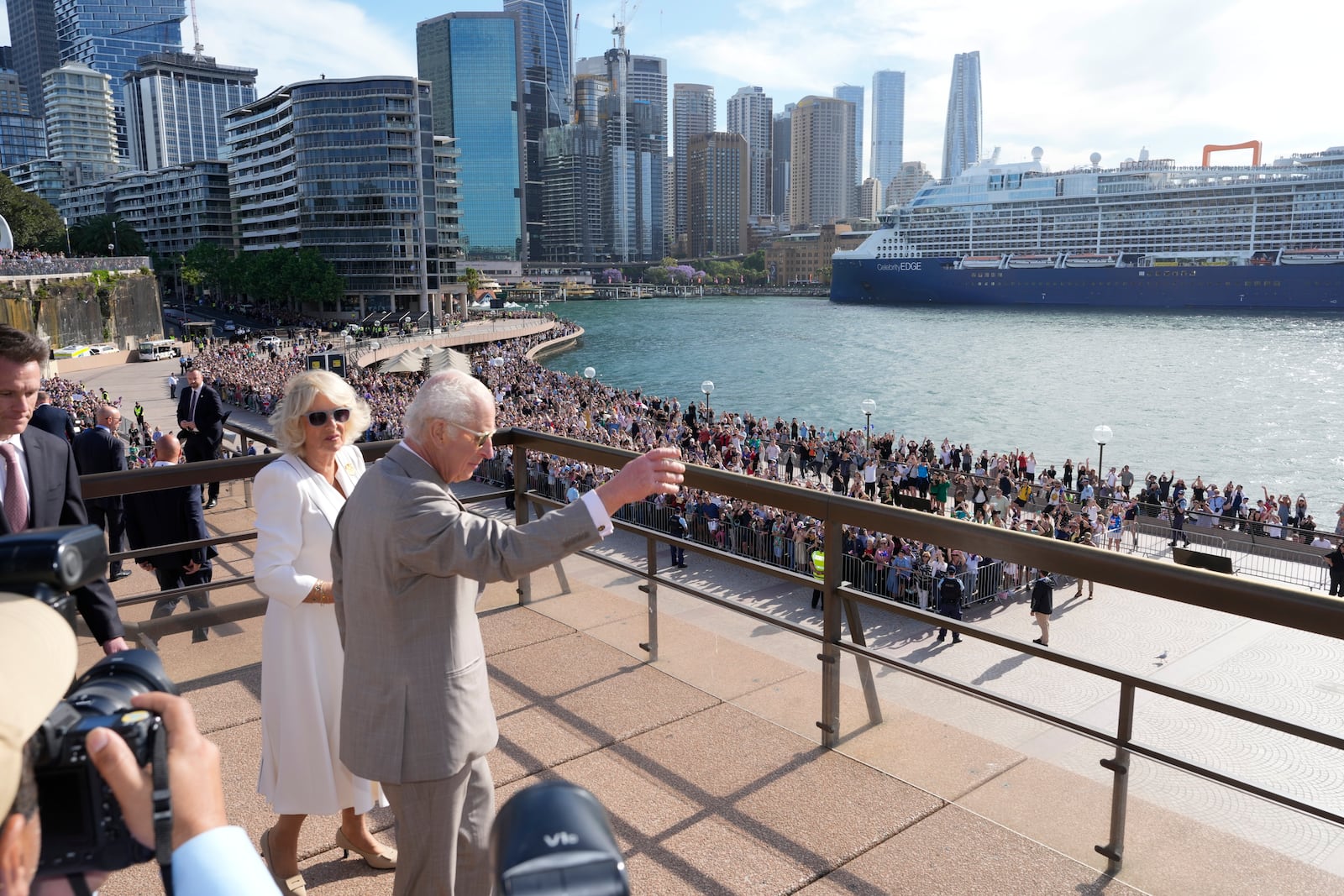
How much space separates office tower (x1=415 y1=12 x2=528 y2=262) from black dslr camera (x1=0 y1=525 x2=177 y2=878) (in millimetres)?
187725

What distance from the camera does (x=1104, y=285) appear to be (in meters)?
96.1

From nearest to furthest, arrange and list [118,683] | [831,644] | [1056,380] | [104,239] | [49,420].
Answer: [118,683]
[831,644]
[49,420]
[1056,380]
[104,239]

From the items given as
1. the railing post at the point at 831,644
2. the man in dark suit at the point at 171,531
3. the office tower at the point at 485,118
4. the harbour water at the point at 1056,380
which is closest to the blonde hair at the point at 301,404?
the railing post at the point at 831,644

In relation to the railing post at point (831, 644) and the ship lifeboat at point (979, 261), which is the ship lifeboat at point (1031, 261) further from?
the railing post at point (831, 644)

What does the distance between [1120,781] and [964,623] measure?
594mm

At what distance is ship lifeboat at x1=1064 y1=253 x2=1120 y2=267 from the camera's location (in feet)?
314

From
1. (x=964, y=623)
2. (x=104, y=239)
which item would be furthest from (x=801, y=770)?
(x=104, y=239)

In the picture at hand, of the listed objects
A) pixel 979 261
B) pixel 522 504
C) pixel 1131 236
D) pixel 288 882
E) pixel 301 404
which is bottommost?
pixel 288 882

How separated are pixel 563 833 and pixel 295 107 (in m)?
117

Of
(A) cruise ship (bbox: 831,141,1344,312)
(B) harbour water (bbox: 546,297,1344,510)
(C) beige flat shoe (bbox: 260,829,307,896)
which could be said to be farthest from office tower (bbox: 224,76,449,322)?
(C) beige flat shoe (bbox: 260,829,307,896)

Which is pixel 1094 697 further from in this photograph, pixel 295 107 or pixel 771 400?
pixel 295 107

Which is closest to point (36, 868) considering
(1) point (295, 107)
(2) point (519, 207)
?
(1) point (295, 107)

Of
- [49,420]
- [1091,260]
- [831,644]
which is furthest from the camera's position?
[1091,260]

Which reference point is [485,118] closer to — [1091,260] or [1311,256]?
[1091,260]
